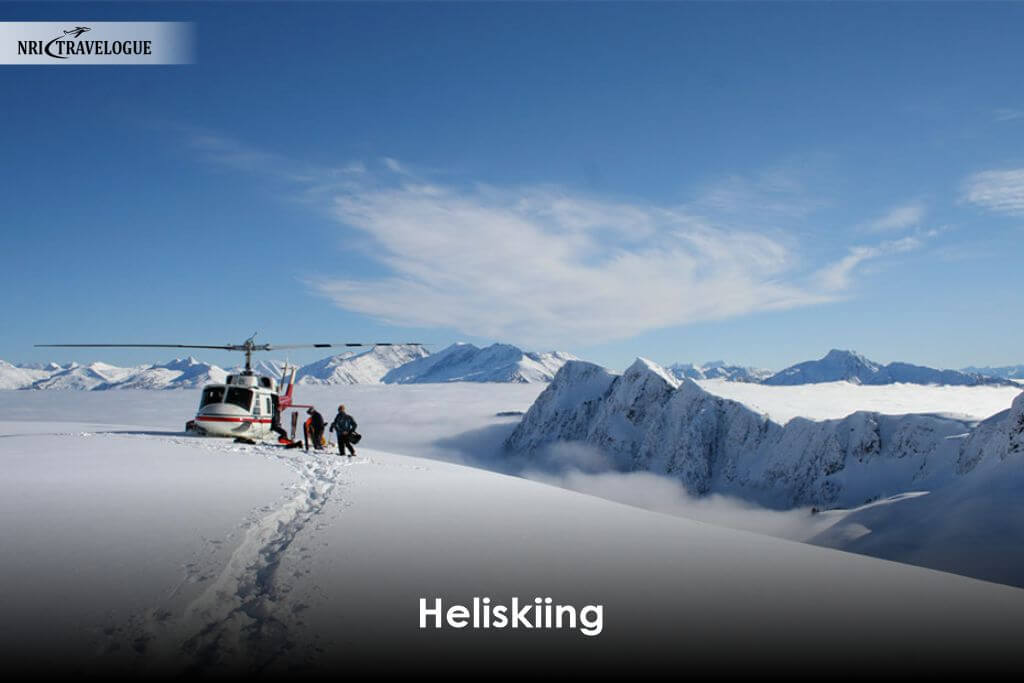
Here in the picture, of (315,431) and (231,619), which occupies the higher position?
(315,431)

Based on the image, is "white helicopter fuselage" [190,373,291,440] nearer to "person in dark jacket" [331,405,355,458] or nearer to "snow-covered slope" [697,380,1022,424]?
"person in dark jacket" [331,405,355,458]

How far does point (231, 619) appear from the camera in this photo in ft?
19.3

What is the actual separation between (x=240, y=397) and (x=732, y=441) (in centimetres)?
8691

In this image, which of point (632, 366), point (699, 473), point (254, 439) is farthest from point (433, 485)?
point (632, 366)

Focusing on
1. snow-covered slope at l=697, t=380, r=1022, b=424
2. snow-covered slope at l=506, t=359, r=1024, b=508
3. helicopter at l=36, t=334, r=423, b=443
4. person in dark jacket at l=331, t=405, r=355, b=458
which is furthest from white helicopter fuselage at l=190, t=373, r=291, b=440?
snow-covered slope at l=697, t=380, r=1022, b=424

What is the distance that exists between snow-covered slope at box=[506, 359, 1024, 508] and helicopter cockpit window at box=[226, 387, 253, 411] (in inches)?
1390

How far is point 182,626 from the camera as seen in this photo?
5664 millimetres

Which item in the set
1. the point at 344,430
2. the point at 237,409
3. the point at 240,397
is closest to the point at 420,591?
the point at 344,430

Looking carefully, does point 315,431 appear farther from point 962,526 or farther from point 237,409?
point 962,526

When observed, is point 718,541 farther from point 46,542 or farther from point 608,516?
point 46,542

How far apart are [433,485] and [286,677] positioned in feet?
30.6

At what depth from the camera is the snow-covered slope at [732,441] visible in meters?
Result: 62.9

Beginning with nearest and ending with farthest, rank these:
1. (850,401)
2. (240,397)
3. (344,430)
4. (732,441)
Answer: (344,430) < (240,397) < (732,441) < (850,401)

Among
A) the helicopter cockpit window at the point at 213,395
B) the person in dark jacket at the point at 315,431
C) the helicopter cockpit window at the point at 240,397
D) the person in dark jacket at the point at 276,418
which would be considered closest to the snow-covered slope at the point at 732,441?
the person in dark jacket at the point at 315,431
